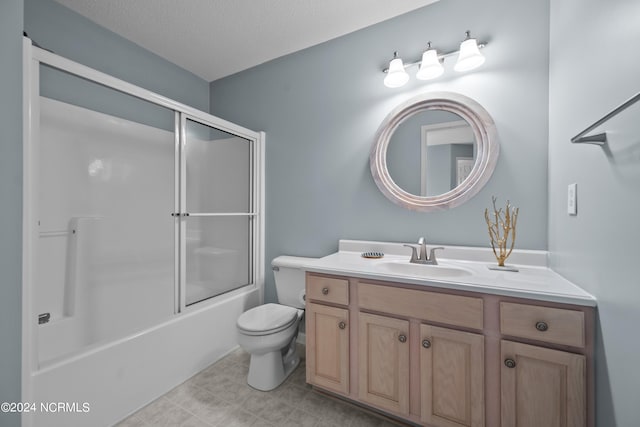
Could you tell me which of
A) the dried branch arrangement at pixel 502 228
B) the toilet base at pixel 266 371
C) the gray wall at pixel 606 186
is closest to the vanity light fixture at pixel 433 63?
the gray wall at pixel 606 186

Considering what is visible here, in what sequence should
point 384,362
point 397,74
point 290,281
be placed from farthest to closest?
point 290,281, point 397,74, point 384,362

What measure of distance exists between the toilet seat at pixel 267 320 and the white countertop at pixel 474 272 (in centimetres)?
47

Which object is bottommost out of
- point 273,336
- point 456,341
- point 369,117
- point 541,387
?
point 273,336

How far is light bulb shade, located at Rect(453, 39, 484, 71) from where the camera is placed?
57.9 inches

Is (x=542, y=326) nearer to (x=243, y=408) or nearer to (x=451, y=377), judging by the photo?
(x=451, y=377)

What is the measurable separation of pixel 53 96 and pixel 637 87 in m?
2.73

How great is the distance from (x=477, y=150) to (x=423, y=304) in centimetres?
99

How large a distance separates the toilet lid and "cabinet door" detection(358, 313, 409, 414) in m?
0.56

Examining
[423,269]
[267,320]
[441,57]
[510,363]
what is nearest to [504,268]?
[423,269]

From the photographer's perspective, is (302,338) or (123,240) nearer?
(123,240)

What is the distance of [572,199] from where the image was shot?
3.50 feet

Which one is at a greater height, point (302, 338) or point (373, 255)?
point (373, 255)

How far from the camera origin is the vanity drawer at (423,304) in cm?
110
